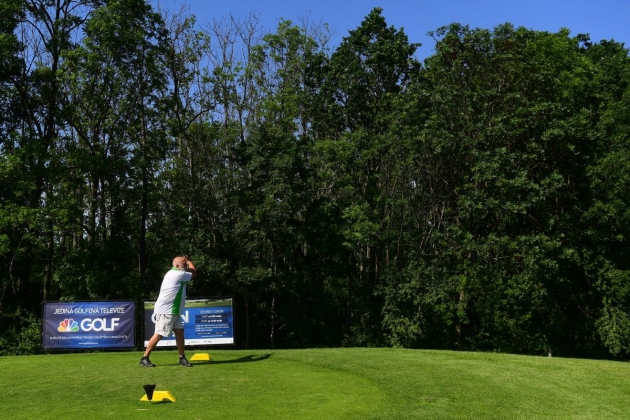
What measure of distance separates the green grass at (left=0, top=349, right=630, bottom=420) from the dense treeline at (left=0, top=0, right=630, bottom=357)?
15544 mm

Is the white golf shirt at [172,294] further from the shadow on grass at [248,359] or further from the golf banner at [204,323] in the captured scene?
the golf banner at [204,323]

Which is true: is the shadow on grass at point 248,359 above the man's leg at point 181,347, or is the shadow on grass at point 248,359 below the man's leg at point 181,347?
below

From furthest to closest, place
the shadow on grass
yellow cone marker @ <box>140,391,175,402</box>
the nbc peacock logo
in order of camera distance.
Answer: the nbc peacock logo < the shadow on grass < yellow cone marker @ <box>140,391,175,402</box>

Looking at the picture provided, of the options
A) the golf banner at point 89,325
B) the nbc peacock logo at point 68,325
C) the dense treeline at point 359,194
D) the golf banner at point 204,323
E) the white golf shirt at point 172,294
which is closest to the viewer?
the white golf shirt at point 172,294

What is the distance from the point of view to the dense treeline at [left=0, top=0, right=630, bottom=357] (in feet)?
85.9

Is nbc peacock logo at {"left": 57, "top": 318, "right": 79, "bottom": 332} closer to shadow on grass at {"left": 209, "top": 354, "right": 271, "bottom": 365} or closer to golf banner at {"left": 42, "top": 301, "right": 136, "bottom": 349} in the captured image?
golf banner at {"left": 42, "top": 301, "right": 136, "bottom": 349}

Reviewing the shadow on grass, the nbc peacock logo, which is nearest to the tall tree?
the nbc peacock logo

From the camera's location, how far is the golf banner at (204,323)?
15.8 meters

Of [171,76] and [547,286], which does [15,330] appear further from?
[547,286]

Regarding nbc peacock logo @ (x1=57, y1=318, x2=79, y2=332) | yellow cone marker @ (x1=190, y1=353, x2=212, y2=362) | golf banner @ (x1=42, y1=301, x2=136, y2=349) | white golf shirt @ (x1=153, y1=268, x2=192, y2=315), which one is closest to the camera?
white golf shirt @ (x1=153, y1=268, x2=192, y2=315)

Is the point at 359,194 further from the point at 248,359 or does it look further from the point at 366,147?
the point at 248,359

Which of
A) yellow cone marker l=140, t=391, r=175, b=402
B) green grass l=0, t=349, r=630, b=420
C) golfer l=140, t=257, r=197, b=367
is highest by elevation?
golfer l=140, t=257, r=197, b=367

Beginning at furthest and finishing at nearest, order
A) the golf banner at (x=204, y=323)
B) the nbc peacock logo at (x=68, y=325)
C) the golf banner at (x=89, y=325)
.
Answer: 1. the golf banner at (x=204, y=323)
2. the nbc peacock logo at (x=68, y=325)
3. the golf banner at (x=89, y=325)

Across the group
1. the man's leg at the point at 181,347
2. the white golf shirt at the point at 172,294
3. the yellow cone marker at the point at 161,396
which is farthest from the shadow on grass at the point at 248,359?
the yellow cone marker at the point at 161,396
